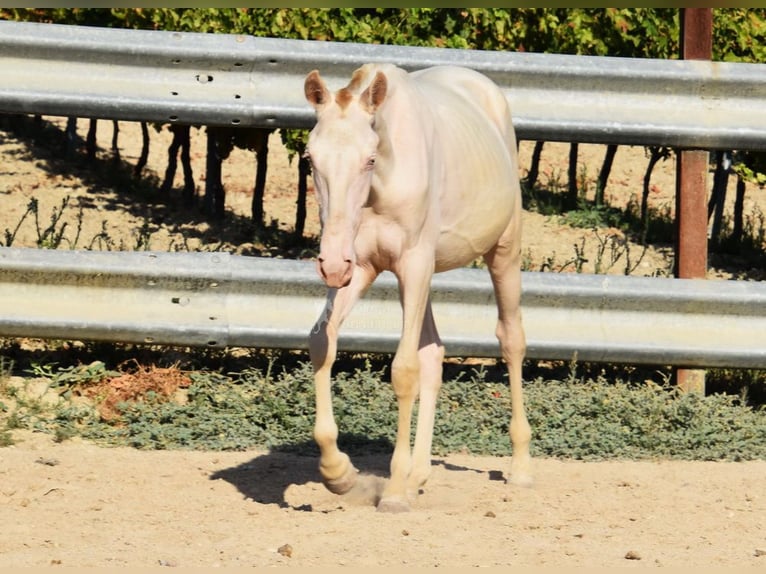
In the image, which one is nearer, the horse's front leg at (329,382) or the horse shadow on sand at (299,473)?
the horse's front leg at (329,382)

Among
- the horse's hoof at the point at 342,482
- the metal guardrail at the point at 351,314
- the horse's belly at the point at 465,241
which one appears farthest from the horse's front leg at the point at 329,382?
the metal guardrail at the point at 351,314

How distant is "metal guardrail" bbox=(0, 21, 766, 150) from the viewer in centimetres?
766

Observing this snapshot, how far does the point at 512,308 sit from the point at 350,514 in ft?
5.44

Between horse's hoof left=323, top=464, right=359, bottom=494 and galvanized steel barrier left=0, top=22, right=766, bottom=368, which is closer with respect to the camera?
horse's hoof left=323, top=464, right=359, bottom=494

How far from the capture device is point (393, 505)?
19.4ft

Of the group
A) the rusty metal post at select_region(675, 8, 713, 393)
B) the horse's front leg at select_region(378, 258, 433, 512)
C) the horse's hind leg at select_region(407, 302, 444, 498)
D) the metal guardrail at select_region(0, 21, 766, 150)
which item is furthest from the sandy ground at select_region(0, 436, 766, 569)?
the metal guardrail at select_region(0, 21, 766, 150)

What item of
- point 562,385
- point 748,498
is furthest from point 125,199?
point 748,498

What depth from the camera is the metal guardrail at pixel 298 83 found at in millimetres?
Answer: 7664

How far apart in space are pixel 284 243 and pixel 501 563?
19.0ft

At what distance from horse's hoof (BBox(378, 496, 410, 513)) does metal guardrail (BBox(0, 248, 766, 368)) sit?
5.49 ft

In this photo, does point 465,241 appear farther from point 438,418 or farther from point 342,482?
point 438,418

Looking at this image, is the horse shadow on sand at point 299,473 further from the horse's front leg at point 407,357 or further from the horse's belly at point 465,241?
the horse's belly at point 465,241

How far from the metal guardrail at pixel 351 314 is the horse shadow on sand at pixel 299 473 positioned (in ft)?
2.21

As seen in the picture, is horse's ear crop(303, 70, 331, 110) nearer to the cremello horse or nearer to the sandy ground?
the cremello horse
